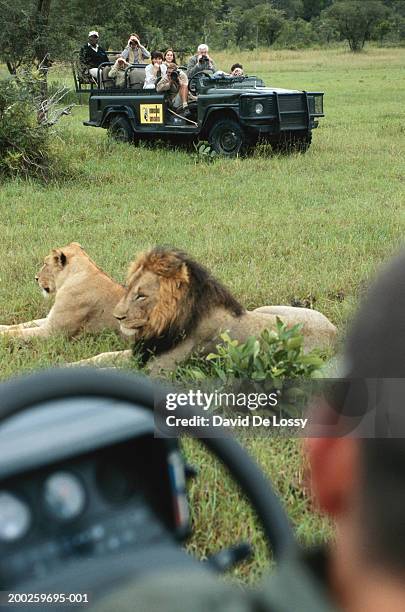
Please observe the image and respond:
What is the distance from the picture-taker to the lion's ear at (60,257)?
461cm

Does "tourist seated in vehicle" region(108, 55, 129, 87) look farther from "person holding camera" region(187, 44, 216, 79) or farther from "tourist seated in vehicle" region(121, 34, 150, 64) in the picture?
"tourist seated in vehicle" region(121, 34, 150, 64)

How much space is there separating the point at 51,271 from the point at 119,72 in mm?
7762

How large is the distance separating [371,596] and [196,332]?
10.5 ft

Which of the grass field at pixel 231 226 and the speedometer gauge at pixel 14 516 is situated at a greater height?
the speedometer gauge at pixel 14 516

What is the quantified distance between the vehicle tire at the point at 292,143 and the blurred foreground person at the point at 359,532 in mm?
10386

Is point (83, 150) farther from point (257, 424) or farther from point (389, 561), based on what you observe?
point (389, 561)

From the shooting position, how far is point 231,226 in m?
6.81

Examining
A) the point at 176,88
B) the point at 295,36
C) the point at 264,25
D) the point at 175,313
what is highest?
the point at 264,25

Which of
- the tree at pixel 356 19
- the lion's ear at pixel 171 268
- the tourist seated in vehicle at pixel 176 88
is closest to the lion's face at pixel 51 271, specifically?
the lion's ear at pixel 171 268

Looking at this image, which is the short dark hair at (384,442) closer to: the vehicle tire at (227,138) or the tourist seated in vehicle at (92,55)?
the vehicle tire at (227,138)

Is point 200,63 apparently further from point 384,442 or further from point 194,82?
point 384,442

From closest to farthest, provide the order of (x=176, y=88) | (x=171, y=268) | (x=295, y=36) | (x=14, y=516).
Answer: (x=14, y=516) → (x=171, y=268) → (x=176, y=88) → (x=295, y=36)

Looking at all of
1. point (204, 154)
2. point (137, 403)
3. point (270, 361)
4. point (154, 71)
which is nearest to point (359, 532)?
point (137, 403)

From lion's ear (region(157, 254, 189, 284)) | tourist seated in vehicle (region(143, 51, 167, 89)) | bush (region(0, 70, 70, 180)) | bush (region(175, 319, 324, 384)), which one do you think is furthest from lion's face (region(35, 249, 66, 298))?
tourist seated in vehicle (region(143, 51, 167, 89))
